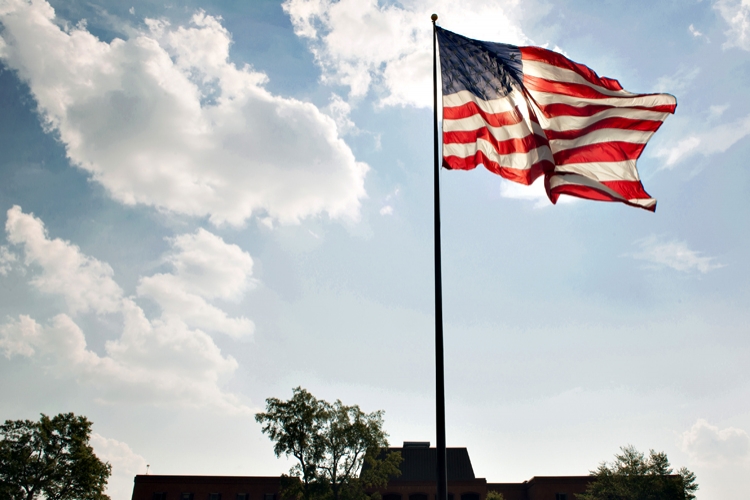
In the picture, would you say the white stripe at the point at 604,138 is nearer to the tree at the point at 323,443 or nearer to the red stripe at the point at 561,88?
the red stripe at the point at 561,88

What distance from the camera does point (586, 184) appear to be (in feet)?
44.0

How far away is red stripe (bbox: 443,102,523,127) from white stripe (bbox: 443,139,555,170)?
0.65 meters

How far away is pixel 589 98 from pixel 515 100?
5.74 feet

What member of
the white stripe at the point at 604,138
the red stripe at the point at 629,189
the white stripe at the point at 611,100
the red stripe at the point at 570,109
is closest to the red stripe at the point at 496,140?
the white stripe at the point at 604,138

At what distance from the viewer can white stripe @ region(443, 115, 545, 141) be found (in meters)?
14.2

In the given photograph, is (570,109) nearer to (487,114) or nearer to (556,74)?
(556,74)

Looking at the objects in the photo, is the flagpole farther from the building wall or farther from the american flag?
the building wall

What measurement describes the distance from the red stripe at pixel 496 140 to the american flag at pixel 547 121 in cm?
2

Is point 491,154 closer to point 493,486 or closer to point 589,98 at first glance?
point 589,98

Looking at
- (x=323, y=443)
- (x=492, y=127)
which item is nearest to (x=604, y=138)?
(x=492, y=127)

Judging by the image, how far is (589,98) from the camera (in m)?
14.1

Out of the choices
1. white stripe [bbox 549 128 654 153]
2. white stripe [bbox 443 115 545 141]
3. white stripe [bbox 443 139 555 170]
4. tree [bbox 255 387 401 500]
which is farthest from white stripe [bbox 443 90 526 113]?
tree [bbox 255 387 401 500]

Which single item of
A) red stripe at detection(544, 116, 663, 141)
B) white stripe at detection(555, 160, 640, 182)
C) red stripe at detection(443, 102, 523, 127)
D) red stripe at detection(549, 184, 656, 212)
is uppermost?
red stripe at detection(443, 102, 523, 127)

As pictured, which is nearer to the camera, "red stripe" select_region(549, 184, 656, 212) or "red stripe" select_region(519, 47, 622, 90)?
"red stripe" select_region(549, 184, 656, 212)
